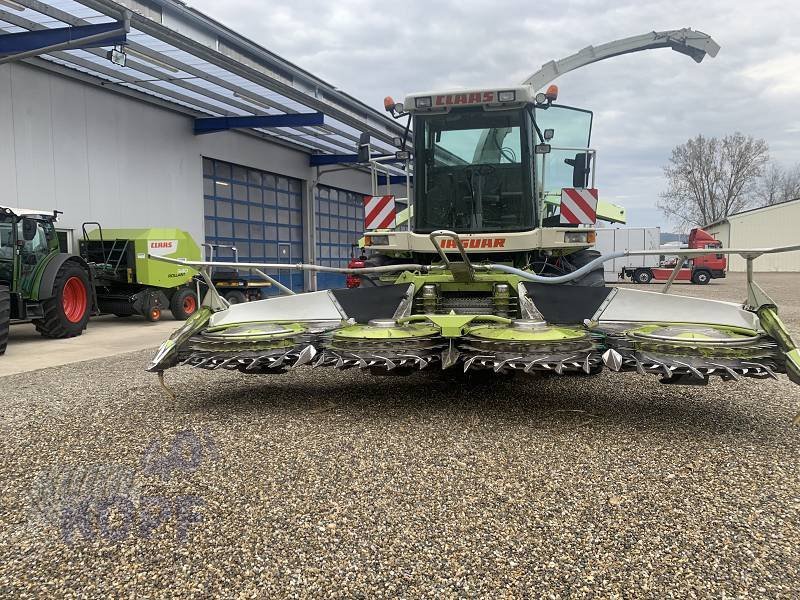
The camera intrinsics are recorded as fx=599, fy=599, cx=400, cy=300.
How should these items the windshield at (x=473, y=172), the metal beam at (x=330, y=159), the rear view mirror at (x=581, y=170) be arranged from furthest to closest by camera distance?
1. the metal beam at (x=330, y=159)
2. the rear view mirror at (x=581, y=170)
3. the windshield at (x=473, y=172)

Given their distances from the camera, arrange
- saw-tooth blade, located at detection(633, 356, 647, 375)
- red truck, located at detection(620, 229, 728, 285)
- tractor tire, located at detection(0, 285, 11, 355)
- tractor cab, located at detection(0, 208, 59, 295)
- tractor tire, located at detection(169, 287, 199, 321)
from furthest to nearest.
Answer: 1. red truck, located at detection(620, 229, 728, 285)
2. tractor tire, located at detection(169, 287, 199, 321)
3. tractor cab, located at detection(0, 208, 59, 295)
4. tractor tire, located at detection(0, 285, 11, 355)
5. saw-tooth blade, located at detection(633, 356, 647, 375)

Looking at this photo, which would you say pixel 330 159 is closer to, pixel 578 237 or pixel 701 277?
pixel 578 237

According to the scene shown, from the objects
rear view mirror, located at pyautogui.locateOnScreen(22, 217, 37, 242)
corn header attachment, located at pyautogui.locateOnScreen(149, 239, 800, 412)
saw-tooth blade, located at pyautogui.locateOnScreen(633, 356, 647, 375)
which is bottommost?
saw-tooth blade, located at pyautogui.locateOnScreen(633, 356, 647, 375)

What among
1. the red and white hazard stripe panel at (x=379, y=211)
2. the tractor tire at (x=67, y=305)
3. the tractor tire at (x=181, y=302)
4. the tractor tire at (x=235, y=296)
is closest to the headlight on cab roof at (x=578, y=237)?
the red and white hazard stripe panel at (x=379, y=211)

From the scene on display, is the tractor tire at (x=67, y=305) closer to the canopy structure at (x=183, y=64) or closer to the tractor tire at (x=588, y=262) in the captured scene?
the canopy structure at (x=183, y=64)

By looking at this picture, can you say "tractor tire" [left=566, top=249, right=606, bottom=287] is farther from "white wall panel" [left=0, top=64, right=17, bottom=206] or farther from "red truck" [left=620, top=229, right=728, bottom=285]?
"red truck" [left=620, top=229, right=728, bottom=285]

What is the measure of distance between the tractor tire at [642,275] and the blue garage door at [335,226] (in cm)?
1189

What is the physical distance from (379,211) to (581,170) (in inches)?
80.6

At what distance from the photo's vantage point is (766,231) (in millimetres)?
44344

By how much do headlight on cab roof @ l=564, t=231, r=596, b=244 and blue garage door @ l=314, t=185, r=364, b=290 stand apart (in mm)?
15166

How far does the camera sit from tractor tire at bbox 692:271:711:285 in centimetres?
2516

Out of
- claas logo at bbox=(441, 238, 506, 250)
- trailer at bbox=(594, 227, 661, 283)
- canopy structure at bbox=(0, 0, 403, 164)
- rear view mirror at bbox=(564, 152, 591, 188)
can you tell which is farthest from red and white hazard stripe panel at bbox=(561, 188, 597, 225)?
trailer at bbox=(594, 227, 661, 283)

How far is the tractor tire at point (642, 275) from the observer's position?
25188 millimetres

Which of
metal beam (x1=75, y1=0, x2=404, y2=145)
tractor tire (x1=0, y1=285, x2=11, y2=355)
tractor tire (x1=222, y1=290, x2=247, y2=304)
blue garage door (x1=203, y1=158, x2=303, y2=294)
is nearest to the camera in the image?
tractor tire (x1=0, y1=285, x2=11, y2=355)
